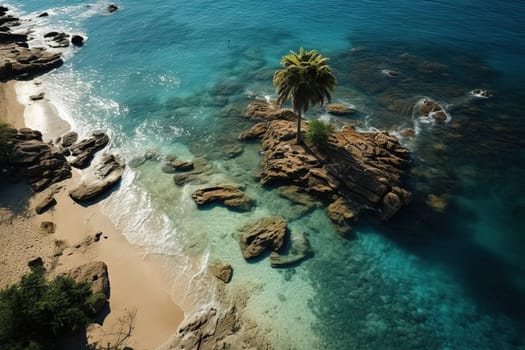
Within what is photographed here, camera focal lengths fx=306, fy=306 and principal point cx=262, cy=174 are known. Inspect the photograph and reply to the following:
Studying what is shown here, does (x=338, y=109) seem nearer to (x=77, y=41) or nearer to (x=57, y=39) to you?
(x=77, y=41)

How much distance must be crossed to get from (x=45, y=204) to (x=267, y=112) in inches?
1519

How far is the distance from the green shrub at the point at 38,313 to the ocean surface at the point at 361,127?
1017 cm

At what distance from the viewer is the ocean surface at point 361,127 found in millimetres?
32406

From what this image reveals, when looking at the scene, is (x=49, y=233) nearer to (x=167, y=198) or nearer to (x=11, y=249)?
(x=11, y=249)

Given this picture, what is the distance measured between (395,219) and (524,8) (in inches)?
3758

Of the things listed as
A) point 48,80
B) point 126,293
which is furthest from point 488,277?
point 48,80

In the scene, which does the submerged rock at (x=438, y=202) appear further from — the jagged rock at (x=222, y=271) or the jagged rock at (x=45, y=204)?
the jagged rock at (x=45, y=204)

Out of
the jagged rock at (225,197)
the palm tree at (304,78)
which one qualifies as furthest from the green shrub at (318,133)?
the jagged rock at (225,197)

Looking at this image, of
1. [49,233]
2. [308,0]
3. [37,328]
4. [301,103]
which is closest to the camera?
[37,328]

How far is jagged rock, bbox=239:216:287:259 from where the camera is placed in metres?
37.0

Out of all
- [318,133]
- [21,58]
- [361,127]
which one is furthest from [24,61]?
[361,127]

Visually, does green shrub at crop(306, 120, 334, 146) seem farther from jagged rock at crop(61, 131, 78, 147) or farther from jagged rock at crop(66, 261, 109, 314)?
jagged rock at crop(61, 131, 78, 147)

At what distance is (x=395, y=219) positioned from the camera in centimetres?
4041

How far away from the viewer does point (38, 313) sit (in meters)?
25.8
